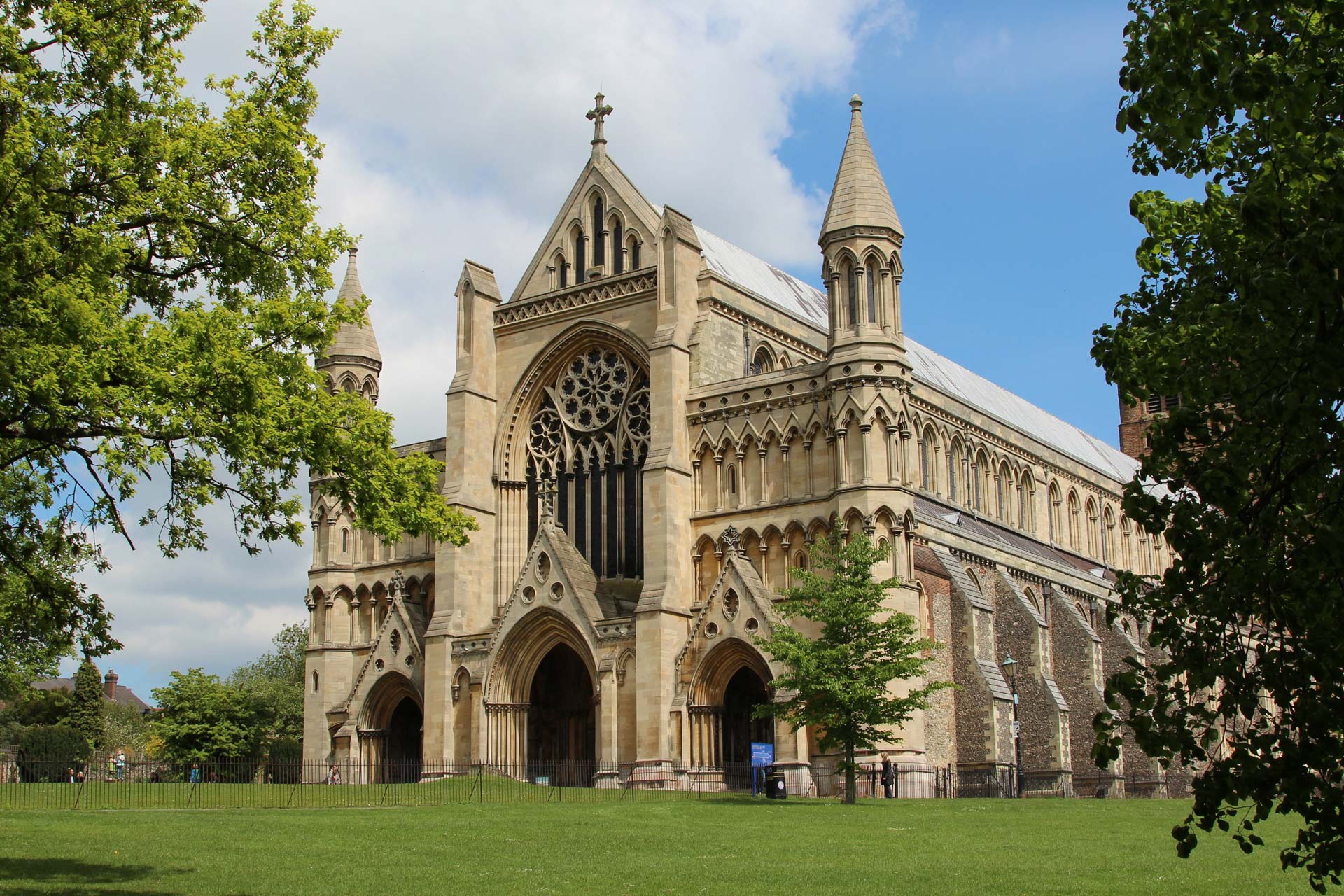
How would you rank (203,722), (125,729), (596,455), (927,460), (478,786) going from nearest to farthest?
1. (478,786)
2. (596,455)
3. (927,460)
4. (203,722)
5. (125,729)

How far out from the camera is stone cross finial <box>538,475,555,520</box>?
44.8m

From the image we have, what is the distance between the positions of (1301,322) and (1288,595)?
1.83 metres

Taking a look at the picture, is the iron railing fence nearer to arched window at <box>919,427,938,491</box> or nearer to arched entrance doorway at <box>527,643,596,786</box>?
arched entrance doorway at <box>527,643,596,786</box>

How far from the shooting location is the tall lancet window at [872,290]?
42906mm

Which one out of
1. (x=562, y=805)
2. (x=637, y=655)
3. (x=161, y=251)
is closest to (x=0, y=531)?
(x=161, y=251)

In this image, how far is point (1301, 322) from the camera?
8492mm

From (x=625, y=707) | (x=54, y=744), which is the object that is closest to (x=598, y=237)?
(x=625, y=707)

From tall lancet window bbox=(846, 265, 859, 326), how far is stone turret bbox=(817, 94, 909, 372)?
2 centimetres

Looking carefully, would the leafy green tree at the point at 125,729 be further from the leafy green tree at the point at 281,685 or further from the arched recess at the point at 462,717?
the arched recess at the point at 462,717

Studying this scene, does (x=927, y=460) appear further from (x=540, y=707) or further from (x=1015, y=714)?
(x=540, y=707)

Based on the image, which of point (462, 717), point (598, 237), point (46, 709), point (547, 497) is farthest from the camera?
point (46, 709)

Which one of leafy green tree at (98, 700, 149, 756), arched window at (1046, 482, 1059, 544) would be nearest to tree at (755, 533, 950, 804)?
arched window at (1046, 482, 1059, 544)

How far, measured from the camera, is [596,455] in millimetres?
48469

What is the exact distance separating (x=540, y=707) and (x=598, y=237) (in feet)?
52.6
